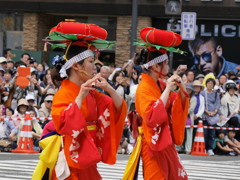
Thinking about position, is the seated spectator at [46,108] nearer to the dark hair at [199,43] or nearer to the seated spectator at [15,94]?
the seated spectator at [15,94]

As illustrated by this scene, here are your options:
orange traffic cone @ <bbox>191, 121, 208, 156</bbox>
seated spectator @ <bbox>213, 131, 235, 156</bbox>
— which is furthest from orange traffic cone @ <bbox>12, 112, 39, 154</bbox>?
seated spectator @ <bbox>213, 131, 235, 156</bbox>

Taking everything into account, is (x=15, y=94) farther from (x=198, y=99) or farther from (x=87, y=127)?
(x=87, y=127)

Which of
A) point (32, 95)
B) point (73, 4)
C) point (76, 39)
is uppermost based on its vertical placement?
point (73, 4)

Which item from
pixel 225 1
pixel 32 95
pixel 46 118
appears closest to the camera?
pixel 46 118

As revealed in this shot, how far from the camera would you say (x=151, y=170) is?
6.80 meters

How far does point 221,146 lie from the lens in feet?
52.2

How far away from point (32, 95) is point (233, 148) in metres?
4.63

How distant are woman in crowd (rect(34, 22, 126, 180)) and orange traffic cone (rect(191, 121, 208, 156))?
9850mm

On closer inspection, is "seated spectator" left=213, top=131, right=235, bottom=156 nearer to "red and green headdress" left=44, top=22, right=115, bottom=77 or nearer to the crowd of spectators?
the crowd of spectators

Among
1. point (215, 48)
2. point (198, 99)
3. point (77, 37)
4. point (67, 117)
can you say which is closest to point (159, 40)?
point (77, 37)

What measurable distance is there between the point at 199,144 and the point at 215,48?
27.6 ft

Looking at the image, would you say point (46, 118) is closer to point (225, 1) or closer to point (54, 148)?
point (54, 148)

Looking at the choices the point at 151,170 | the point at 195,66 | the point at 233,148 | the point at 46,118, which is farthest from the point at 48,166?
the point at 195,66

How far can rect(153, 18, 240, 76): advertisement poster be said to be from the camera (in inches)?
922
